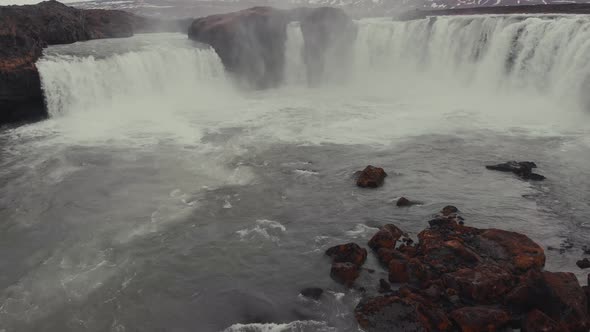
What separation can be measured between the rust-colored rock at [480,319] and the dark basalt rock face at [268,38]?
26.7 m

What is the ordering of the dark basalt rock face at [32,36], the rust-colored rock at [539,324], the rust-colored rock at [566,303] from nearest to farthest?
the rust-colored rock at [539,324] < the rust-colored rock at [566,303] < the dark basalt rock face at [32,36]

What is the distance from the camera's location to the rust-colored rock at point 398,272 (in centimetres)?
935

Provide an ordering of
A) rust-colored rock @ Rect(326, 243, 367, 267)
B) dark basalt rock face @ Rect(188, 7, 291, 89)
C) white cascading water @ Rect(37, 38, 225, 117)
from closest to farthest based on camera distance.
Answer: rust-colored rock @ Rect(326, 243, 367, 267) → white cascading water @ Rect(37, 38, 225, 117) → dark basalt rock face @ Rect(188, 7, 291, 89)

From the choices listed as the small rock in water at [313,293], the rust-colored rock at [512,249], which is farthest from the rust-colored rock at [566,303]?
the small rock in water at [313,293]

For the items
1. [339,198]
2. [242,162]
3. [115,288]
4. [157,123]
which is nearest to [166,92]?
[157,123]

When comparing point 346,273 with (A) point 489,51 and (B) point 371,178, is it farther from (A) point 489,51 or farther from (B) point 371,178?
(A) point 489,51

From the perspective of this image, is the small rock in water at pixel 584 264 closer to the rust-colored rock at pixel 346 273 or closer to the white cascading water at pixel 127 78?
the rust-colored rock at pixel 346 273

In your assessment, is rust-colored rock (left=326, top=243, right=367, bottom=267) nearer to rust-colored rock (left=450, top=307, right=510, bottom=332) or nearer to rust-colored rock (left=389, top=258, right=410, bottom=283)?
rust-colored rock (left=389, top=258, right=410, bottom=283)

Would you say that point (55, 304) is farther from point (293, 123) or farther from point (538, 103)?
point (538, 103)

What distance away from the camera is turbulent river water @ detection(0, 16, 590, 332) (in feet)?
31.4

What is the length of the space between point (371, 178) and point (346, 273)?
5452 mm

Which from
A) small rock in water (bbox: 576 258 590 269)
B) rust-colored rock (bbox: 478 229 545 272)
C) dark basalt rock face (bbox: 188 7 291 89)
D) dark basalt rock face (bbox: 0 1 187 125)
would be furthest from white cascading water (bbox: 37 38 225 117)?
small rock in water (bbox: 576 258 590 269)

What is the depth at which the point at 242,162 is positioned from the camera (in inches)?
670

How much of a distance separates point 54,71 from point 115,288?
1836cm
